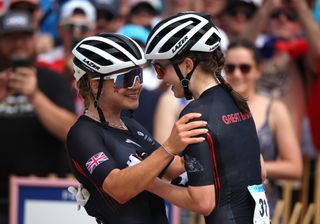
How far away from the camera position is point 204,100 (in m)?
5.16

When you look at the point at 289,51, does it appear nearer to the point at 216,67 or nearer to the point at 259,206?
the point at 216,67

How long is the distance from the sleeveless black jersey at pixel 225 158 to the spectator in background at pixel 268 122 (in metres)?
2.45

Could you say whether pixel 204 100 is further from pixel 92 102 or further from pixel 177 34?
pixel 92 102

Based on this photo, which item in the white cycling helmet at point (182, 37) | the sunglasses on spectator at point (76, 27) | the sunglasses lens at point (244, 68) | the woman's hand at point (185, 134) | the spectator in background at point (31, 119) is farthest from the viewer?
the sunglasses on spectator at point (76, 27)

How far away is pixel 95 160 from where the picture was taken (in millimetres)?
5199

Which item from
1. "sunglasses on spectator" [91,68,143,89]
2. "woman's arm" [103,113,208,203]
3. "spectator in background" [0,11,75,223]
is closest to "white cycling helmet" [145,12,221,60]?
"sunglasses on spectator" [91,68,143,89]

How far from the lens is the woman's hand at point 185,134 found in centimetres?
493

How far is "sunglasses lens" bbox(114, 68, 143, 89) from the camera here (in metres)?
5.41

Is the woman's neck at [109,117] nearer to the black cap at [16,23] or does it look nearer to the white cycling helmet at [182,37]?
the white cycling helmet at [182,37]

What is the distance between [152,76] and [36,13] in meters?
1.53

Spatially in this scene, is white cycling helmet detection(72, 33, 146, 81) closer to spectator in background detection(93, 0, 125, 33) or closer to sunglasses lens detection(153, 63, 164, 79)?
sunglasses lens detection(153, 63, 164, 79)

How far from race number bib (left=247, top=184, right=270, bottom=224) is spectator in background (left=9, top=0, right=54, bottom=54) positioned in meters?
4.97

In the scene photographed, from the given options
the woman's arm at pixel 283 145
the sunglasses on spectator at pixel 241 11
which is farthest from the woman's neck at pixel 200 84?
the sunglasses on spectator at pixel 241 11

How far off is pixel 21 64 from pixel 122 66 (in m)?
2.83
